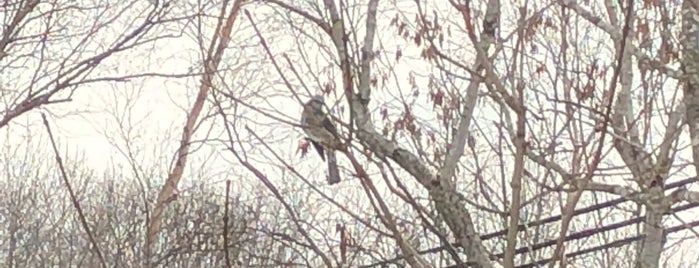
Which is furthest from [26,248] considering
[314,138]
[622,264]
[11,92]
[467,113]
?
[314,138]

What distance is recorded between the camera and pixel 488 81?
152 centimetres

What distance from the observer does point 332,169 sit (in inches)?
66.4

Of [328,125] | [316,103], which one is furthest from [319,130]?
[328,125]

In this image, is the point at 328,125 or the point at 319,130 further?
the point at 319,130

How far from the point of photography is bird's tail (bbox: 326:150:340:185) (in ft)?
5.42

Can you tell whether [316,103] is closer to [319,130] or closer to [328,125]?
[319,130]

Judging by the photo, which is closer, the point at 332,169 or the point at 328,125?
the point at 328,125

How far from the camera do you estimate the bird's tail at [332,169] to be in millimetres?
1653

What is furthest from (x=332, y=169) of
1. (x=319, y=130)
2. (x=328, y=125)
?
(x=328, y=125)

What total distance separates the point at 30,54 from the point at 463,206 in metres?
7.84

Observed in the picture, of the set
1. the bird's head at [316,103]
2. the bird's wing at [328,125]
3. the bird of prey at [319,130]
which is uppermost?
the bird's head at [316,103]

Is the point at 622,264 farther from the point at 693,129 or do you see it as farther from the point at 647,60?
the point at 693,129

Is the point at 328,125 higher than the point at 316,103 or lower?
lower

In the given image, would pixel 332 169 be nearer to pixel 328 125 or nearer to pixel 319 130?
pixel 319 130
